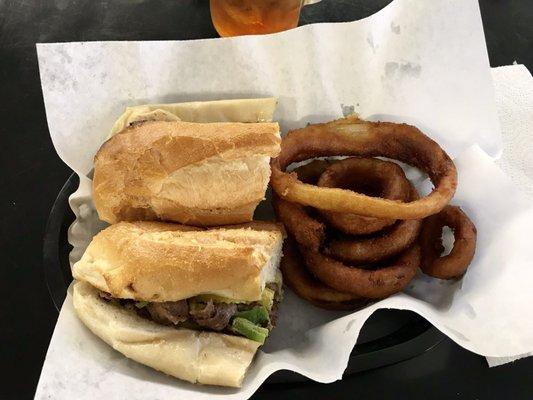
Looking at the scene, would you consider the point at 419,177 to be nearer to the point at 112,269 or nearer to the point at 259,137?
the point at 259,137

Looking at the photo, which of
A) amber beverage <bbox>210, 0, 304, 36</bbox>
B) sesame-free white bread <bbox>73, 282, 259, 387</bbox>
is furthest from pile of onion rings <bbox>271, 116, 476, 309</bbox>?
amber beverage <bbox>210, 0, 304, 36</bbox>

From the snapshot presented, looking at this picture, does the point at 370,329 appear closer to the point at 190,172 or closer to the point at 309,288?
the point at 309,288

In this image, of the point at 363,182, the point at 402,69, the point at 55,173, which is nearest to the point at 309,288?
the point at 363,182

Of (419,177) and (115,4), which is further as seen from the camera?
(115,4)

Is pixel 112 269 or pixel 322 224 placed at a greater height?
pixel 112 269

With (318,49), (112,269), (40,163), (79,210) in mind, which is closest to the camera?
(112,269)

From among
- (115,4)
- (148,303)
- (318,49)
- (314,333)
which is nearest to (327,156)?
(318,49)

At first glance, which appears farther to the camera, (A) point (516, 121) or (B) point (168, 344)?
(A) point (516, 121)
